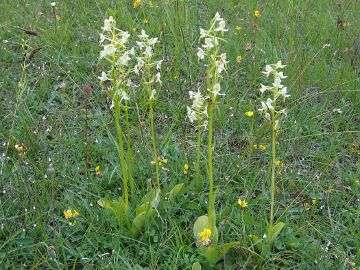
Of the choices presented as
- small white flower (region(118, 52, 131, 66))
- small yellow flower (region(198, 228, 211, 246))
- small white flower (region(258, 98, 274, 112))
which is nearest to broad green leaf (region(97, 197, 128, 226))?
small yellow flower (region(198, 228, 211, 246))

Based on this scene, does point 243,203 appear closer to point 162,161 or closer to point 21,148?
point 162,161

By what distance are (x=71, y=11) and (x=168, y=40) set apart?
2.96 feet

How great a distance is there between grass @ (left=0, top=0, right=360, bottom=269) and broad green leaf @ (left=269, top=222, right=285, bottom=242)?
0.30 feet

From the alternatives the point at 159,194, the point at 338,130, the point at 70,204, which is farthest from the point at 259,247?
the point at 338,130

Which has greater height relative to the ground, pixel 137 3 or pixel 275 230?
pixel 137 3

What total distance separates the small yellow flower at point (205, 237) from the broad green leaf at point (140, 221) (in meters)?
0.27

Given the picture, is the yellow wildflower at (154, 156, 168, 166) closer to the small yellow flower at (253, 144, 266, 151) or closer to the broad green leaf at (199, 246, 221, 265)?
the small yellow flower at (253, 144, 266, 151)

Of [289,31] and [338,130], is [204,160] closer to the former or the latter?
[338,130]

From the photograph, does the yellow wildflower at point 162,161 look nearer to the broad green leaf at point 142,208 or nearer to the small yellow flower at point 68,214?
the broad green leaf at point 142,208

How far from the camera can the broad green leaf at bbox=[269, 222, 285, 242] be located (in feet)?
7.68

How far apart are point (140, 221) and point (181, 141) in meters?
0.82

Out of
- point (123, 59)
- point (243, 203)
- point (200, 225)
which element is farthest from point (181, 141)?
point (123, 59)

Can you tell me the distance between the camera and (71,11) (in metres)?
4.39

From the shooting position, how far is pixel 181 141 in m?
3.12
